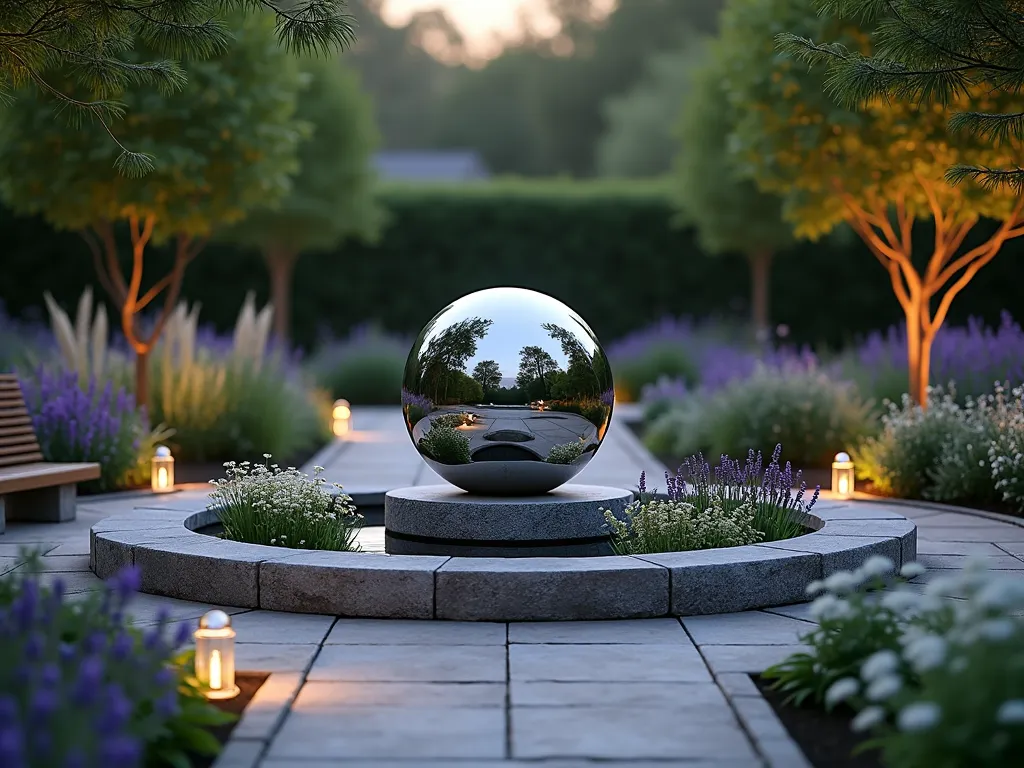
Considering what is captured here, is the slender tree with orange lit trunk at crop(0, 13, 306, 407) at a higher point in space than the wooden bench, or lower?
higher

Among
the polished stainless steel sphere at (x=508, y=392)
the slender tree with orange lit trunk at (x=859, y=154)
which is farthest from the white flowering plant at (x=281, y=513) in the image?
the slender tree with orange lit trunk at (x=859, y=154)

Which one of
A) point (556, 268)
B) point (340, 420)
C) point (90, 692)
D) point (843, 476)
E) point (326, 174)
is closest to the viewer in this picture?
point (90, 692)

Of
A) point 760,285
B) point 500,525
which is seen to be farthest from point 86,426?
point 760,285

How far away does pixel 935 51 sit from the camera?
21.0 feet

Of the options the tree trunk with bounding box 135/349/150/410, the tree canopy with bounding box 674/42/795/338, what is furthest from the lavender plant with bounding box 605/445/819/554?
the tree canopy with bounding box 674/42/795/338

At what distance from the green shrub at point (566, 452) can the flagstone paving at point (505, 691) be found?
4.87 ft

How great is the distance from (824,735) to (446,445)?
340cm

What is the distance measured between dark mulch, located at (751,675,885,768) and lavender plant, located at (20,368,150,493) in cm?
701

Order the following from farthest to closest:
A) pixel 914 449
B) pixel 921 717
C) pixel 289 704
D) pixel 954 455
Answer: pixel 914 449
pixel 954 455
pixel 289 704
pixel 921 717

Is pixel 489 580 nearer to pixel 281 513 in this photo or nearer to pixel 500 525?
pixel 500 525

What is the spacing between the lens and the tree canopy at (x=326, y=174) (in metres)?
19.6

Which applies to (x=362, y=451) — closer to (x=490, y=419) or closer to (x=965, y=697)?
(x=490, y=419)

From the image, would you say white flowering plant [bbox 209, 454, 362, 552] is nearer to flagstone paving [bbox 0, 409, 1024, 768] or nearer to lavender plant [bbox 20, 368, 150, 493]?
flagstone paving [bbox 0, 409, 1024, 768]

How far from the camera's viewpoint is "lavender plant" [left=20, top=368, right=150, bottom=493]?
10.2 metres
